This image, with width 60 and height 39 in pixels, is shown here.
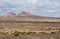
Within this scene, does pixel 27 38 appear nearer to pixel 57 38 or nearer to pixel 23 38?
pixel 23 38

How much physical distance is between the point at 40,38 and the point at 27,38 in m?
1.73

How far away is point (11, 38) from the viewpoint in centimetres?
3525

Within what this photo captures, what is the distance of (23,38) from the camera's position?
35.5 m

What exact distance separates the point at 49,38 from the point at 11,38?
Result: 506cm

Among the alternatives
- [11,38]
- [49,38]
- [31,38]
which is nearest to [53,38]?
[49,38]

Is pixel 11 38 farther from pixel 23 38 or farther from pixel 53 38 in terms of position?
pixel 53 38

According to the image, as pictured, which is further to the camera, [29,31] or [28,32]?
[29,31]

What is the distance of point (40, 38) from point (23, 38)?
89.1 inches

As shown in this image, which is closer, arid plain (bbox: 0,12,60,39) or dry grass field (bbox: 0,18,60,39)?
dry grass field (bbox: 0,18,60,39)

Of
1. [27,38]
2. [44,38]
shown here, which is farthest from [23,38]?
[44,38]

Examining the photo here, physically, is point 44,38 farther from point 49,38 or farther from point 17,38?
point 17,38

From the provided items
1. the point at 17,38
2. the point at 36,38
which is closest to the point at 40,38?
the point at 36,38

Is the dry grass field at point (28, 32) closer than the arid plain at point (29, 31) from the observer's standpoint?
Yes

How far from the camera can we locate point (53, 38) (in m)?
35.1
